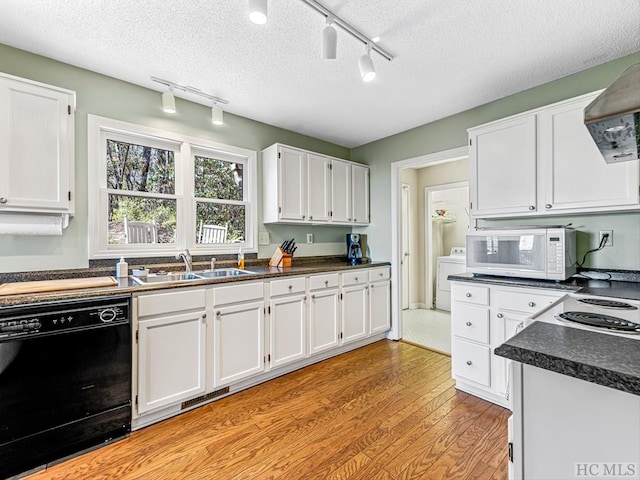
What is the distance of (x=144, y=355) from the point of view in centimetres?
192

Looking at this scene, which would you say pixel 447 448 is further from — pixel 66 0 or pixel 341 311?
pixel 66 0

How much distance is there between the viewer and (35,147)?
1896mm

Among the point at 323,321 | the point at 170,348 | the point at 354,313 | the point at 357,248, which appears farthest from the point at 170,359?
the point at 357,248

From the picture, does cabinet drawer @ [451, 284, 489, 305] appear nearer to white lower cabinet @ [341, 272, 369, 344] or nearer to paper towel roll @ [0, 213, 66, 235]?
white lower cabinet @ [341, 272, 369, 344]

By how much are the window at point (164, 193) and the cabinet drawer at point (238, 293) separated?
730 millimetres

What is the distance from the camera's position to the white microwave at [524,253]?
2.03 m

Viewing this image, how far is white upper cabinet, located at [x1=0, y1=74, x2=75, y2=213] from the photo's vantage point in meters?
1.80

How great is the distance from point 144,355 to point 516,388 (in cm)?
201

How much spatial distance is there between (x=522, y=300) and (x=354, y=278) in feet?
5.08

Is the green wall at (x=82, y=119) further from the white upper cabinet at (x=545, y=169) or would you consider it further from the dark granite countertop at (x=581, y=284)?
the dark granite countertop at (x=581, y=284)

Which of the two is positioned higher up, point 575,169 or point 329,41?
point 329,41

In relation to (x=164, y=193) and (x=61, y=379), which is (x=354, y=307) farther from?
(x=61, y=379)

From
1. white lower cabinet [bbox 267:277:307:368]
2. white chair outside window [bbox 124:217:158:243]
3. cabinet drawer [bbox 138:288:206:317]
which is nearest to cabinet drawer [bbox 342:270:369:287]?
white lower cabinet [bbox 267:277:307:368]

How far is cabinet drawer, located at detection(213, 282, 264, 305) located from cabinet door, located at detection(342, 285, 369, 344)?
1001 millimetres
